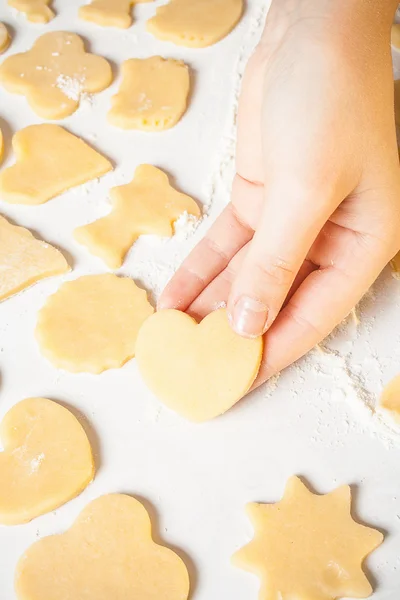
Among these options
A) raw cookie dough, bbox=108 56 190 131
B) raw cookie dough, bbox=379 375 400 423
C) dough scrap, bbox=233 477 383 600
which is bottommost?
dough scrap, bbox=233 477 383 600

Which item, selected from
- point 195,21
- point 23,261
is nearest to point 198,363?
point 23,261

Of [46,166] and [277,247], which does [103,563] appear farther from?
[46,166]

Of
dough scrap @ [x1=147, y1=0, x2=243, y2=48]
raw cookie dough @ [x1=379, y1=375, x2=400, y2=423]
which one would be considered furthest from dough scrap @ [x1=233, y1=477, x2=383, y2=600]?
dough scrap @ [x1=147, y1=0, x2=243, y2=48]

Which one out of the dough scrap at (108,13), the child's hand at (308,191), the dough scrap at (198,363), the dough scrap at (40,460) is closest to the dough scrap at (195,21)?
the dough scrap at (108,13)

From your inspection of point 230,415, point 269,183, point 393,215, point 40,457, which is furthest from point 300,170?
point 40,457

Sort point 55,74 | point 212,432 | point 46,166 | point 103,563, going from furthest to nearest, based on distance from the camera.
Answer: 1. point 55,74
2. point 46,166
3. point 212,432
4. point 103,563

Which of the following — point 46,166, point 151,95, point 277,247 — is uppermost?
point 277,247

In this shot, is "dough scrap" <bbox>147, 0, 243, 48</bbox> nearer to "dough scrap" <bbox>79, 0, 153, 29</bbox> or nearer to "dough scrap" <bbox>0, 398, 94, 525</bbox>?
"dough scrap" <bbox>79, 0, 153, 29</bbox>
